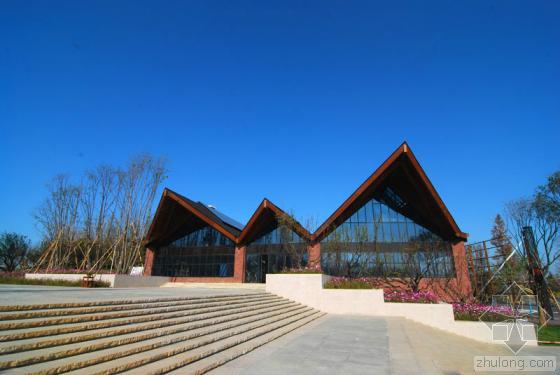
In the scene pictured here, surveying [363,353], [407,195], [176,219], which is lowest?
[363,353]

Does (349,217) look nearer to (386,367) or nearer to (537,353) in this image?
(537,353)

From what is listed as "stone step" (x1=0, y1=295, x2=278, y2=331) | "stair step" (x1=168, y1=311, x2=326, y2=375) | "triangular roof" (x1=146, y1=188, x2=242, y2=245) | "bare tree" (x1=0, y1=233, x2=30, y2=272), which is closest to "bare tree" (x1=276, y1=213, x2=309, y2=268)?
"triangular roof" (x1=146, y1=188, x2=242, y2=245)

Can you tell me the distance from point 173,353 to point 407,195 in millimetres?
20014

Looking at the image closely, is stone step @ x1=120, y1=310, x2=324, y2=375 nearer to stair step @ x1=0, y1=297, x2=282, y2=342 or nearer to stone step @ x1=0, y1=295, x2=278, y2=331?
stair step @ x1=0, y1=297, x2=282, y2=342

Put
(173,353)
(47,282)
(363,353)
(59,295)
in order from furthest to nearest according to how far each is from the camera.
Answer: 1. (47,282)
2. (59,295)
3. (363,353)
4. (173,353)

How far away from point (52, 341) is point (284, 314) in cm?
784

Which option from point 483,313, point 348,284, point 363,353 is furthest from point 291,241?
point 363,353

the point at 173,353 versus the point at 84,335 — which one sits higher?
the point at 84,335

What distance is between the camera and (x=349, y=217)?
2169 cm

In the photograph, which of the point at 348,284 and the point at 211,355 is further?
the point at 348,284

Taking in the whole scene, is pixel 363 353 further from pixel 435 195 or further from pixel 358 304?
pixel 435 195

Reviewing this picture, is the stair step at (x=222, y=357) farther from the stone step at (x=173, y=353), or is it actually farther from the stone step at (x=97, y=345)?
the stone step at (x=97, y=345)

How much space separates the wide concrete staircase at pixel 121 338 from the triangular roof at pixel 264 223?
12.9 m

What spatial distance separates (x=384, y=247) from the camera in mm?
20266
